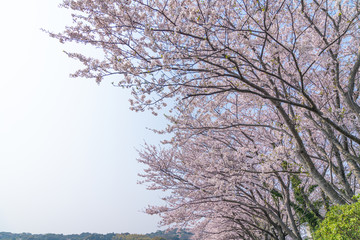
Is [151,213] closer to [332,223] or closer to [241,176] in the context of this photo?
[241,176]

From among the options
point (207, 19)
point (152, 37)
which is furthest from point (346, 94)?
point (152, 37)

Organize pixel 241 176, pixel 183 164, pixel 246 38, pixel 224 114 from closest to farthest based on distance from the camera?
pixel 246 38 → pixel 241 176 → pixel 224 114 → pixel 183 164

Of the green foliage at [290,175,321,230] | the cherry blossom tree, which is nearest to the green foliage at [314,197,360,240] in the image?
the cherry blossom tree

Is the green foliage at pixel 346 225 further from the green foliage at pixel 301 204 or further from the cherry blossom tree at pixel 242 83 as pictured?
the green foliage at pixel 301 204

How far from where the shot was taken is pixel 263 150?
7.44 meters

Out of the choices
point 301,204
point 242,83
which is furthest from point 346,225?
point 301,204

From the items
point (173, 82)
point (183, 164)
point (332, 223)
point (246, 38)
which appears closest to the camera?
point (332, 223)

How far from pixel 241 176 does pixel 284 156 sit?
1.48 meters

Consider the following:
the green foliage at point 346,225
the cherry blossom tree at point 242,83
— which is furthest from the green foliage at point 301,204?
→ the green foliage at point 346,225

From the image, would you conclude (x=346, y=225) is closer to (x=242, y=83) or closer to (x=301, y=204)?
(x=242, y=83)

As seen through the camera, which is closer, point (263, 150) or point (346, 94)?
point (346, 94)

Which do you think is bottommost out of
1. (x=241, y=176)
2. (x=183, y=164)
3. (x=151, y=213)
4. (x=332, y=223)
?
(x=332, y=223)

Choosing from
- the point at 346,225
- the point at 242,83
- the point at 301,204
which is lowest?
the point at 346,225

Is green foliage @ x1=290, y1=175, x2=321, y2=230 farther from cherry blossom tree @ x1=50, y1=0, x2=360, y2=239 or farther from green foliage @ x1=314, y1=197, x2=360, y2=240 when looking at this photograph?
green foliage @ x1=314, y1=197, x2=360, y2=240
